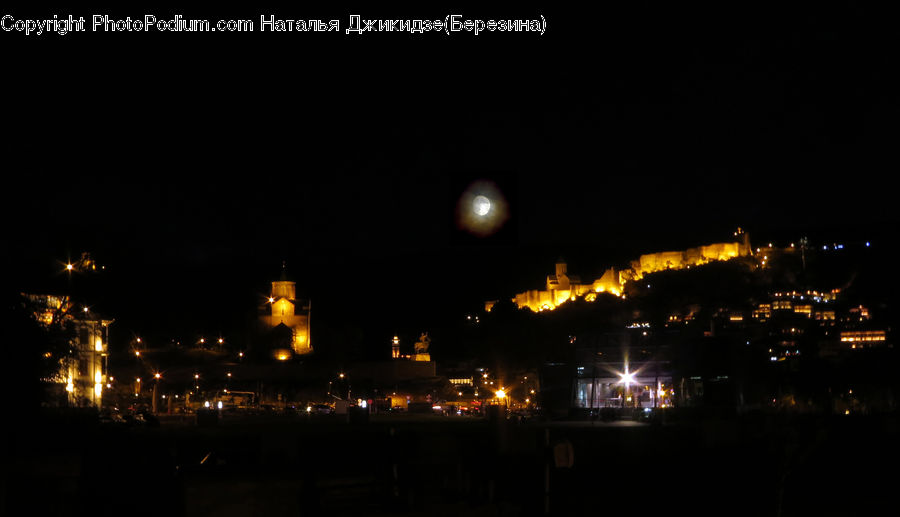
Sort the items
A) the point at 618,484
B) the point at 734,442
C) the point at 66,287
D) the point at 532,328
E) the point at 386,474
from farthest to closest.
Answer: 1. the point at 532,328
2. the point at 66,287
3. the point at 734,442
4. the point at 618,484
5. the point at 386,474

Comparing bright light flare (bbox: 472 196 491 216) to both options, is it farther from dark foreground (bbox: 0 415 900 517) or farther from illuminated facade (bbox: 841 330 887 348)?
illuminated facade (bbox: 841 330 887 348)

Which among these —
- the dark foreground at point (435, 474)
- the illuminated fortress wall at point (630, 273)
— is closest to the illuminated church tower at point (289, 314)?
the illuminated fortress wall at point (630, 273)

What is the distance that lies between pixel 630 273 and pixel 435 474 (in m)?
116

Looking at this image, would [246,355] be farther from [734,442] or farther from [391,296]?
[391,296]

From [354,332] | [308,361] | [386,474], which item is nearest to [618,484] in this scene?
[386,474]

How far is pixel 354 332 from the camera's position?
86.2 meters

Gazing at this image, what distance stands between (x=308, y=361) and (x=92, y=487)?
65.4 meters

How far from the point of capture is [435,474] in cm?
1525

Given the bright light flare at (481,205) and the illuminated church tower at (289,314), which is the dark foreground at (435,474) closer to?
the bright light flare at (481,205)

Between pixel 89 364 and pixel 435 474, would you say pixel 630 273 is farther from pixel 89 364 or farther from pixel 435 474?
pixel 435 474

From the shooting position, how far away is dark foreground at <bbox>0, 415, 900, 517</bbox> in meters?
6.66

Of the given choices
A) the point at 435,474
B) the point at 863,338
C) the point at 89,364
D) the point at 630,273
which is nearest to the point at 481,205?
the point at 435,474

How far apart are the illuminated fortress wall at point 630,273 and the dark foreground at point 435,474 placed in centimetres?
10040

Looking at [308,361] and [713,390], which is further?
[308,361]
